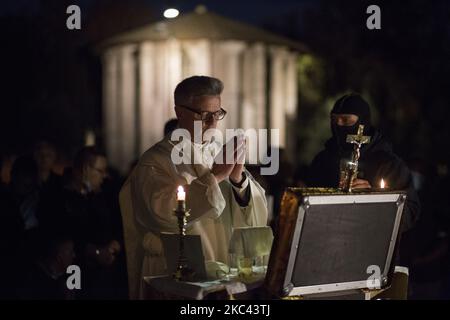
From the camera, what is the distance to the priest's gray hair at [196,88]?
4.88 meters

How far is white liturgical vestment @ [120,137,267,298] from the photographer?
4672 mm

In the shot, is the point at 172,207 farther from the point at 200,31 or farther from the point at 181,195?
the point at 200,31

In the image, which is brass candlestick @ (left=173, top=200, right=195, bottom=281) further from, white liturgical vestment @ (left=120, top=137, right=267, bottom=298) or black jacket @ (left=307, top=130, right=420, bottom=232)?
black jacket @ (left=307, top=130, right=420, bottom=232)

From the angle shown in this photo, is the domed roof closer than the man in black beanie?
No

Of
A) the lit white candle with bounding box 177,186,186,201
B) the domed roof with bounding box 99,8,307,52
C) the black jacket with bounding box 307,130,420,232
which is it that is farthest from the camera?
the domed roof with bounding box 99,8,307,52

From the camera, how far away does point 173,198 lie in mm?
4672

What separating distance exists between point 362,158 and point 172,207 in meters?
1.60

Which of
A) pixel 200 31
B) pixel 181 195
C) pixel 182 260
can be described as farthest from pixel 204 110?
pixel 200 31

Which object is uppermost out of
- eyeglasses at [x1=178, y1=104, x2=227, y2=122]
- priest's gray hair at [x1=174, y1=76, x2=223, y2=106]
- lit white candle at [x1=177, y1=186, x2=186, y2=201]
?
priest's gray hair at [x1=174, y1=76, x2=223, y2=106]

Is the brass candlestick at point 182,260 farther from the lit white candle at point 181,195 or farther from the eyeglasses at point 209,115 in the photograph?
the eyeglasses at point 209,115

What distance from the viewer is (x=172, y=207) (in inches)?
184

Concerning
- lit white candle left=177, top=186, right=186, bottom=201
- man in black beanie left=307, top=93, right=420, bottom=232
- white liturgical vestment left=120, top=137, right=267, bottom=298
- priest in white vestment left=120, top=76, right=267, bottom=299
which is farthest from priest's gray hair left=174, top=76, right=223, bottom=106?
man in black beanie left=307, top=93, right=420, bottom=232
